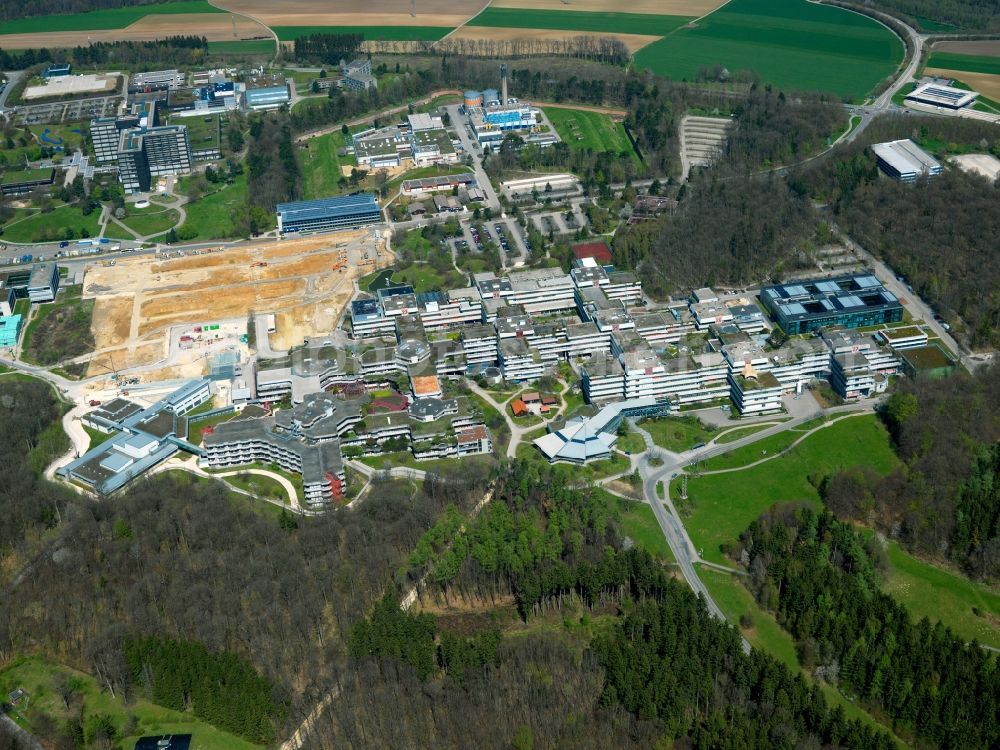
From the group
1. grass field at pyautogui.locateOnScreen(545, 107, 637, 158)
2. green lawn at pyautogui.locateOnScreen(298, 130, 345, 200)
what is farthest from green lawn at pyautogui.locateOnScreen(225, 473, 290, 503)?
grass field at pyautogui.locateOnScreen(545, 107, 637, 158)

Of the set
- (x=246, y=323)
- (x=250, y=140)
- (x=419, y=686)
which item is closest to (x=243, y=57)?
(x=250, y=140)

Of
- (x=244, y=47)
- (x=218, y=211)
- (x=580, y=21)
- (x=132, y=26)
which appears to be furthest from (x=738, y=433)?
(x=132, y=26)

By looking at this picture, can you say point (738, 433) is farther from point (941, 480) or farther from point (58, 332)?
point (58, 332)

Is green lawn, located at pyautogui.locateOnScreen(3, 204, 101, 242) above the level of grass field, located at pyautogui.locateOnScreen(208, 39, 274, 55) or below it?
below

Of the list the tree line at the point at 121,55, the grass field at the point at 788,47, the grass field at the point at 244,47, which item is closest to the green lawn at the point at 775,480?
the grass field at the point at 788,47

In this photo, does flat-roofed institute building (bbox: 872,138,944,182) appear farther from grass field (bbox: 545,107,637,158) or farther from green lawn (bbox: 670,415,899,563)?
green lawn (bbox: 670,415,899,563)
